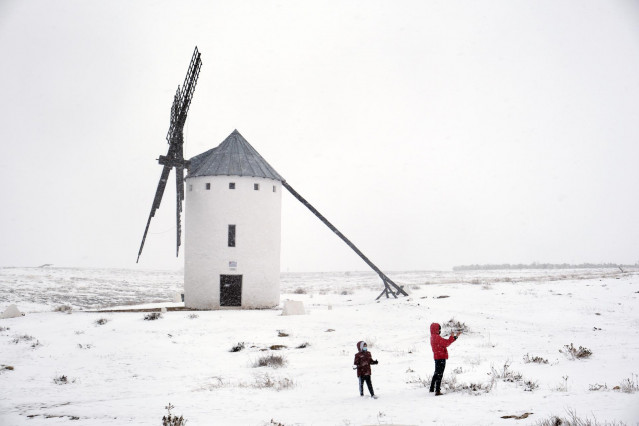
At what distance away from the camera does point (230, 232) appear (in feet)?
81.4

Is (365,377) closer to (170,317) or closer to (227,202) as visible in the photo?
(170,317)

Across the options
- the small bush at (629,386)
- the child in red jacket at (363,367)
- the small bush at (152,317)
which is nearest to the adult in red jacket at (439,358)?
the child in red jacket at (363,367)

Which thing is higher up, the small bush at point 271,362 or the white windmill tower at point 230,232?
the white windmill tower at point 230,232

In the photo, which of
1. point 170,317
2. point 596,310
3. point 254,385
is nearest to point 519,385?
point 254,385

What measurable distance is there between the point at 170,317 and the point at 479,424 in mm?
15848

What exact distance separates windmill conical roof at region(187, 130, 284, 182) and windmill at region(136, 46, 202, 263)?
873 millimetres

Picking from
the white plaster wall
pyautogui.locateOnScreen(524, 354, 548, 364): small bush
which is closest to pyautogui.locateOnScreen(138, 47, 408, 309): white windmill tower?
the white plaster wall

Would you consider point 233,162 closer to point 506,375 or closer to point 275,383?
point 275,383

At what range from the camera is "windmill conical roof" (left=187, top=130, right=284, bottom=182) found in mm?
25234

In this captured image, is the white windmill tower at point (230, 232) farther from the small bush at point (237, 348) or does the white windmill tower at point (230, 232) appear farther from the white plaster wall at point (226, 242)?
the small bush at point (237, 348)

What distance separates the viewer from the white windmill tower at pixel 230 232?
24.5 metres

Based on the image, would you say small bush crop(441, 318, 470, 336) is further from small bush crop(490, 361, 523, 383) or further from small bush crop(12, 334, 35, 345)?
small bush crop(12, 334, 35, 345)

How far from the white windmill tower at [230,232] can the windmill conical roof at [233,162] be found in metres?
0.05

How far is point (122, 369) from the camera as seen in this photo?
1309cm
